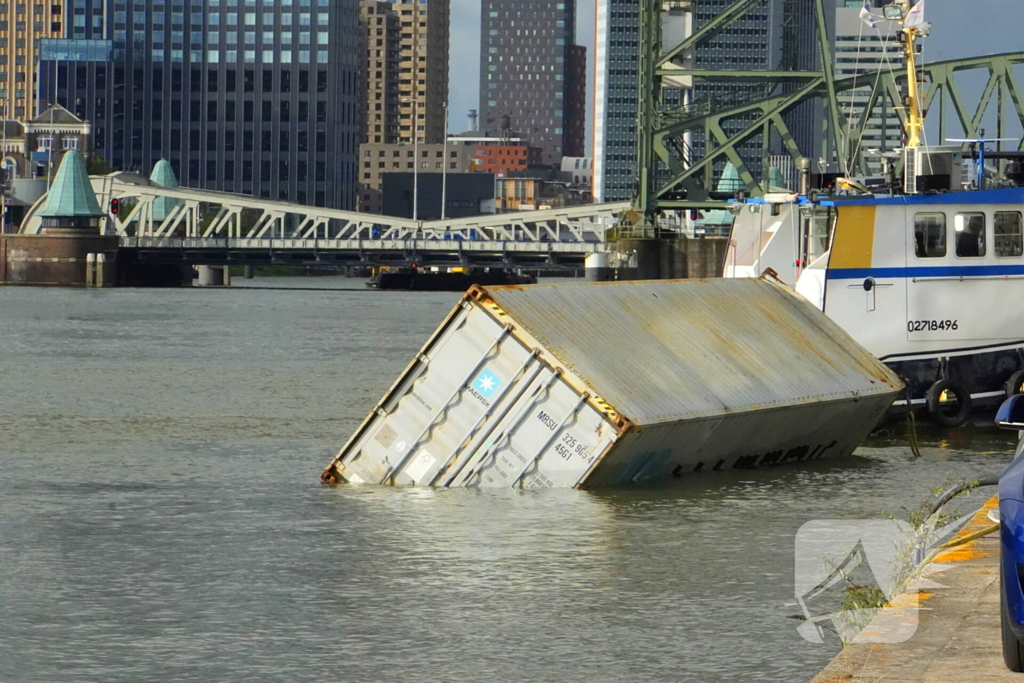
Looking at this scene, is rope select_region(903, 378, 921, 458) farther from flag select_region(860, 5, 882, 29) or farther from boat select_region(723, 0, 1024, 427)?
flag select_region(860, 5, 882, 29)

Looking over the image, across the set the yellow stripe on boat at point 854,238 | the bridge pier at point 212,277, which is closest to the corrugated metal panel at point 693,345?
the yellow stripe on boat at point 854,238

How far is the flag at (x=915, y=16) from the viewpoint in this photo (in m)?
37.4

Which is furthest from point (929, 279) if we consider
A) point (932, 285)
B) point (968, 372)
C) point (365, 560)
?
point (365, 560)

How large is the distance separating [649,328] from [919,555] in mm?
11265

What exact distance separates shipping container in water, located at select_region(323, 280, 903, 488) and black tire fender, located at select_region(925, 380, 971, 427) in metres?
4.62

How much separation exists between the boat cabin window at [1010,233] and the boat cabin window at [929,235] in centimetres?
119

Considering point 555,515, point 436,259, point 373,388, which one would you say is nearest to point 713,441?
point 555,515

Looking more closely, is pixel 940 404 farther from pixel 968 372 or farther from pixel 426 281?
pixel 426 281

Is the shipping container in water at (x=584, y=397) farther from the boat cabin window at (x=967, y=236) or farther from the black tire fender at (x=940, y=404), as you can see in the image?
the boat cabin window at (x=967, y=236)

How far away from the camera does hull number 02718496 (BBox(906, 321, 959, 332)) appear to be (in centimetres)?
3247

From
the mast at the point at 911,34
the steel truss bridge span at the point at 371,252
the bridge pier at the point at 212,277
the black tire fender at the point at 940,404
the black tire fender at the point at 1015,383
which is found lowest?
the bridge pier at the point at 212,277

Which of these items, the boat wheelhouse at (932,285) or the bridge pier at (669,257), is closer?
the boat wheelhouse at (932,285)

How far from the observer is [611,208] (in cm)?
17400

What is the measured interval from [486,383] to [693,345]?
14.9 ft
